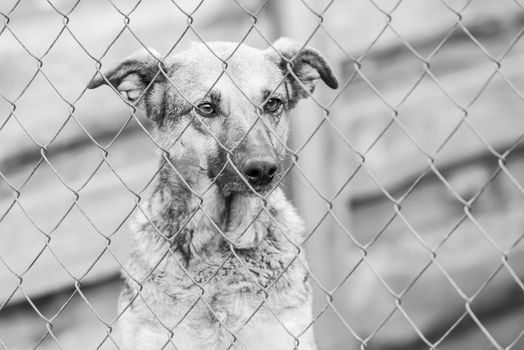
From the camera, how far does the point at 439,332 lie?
18.7 ft

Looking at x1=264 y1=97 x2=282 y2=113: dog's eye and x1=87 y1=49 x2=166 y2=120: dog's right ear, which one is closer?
x1=87 y1=49 x2=166 y2=120: dog's right ear

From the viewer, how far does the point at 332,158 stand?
5379 mm

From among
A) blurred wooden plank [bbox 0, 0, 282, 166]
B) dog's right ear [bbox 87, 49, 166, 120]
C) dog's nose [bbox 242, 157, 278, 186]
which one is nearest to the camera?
dog's nose [bbox 242, 157, 278, 186]

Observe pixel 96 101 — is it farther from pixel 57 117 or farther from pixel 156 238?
pixel 156 238

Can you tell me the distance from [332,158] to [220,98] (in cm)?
188

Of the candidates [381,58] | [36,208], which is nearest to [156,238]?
[36,208]

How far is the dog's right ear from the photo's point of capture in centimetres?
357

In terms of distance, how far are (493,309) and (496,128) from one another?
1.25 metres

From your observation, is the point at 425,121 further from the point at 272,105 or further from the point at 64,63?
the point at 64,63

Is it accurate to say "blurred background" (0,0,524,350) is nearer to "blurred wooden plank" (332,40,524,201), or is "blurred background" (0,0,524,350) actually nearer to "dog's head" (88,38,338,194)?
"blurred wooden plank" (332,40,524,201)

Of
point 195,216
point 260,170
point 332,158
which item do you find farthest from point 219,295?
point 332,158

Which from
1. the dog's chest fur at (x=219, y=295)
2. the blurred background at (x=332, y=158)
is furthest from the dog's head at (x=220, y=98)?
the blurred background at (x=332, y=158)

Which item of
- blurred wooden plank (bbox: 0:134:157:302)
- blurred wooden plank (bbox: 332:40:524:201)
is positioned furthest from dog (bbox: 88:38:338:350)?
blurred wooden plank (bbox: 332:40:524:201)

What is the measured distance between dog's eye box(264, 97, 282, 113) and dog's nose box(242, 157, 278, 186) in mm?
580
